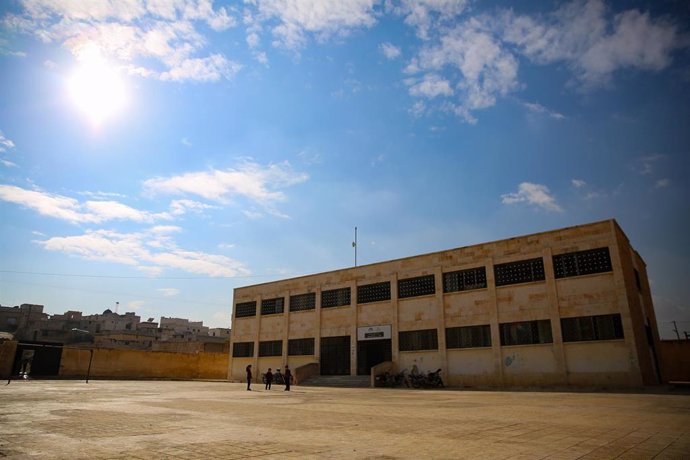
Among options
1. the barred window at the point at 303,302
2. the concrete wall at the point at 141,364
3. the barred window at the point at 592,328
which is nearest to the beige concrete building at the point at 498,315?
the barred window at the point at 592,328

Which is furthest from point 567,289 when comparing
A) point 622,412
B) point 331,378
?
point 331,378

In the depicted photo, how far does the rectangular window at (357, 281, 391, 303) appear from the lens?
36.3 metres

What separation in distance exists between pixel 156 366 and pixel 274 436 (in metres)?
44.3

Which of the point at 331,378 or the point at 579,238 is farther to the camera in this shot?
the point at 331,378

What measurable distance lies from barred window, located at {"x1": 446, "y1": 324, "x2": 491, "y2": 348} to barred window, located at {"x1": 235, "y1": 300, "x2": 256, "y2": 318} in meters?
23.2

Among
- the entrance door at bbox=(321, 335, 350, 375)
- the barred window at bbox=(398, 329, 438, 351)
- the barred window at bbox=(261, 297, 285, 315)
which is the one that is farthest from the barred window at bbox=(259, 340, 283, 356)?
the barred window at bbox=(398, 329, 438, 351)

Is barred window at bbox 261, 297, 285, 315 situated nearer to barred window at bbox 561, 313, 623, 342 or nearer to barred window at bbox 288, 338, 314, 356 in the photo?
barred window at bbox 288, 338, 314, 356

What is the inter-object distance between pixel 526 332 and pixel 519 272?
13.3 ft

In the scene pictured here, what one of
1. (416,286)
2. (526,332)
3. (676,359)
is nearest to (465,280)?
(416,286)

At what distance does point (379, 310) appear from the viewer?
36219mm

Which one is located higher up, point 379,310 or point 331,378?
point 379,310

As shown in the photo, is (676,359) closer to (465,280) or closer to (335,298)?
(465,280)

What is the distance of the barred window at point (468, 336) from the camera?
30.0 m

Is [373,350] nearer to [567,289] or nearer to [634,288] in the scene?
[567,289]
